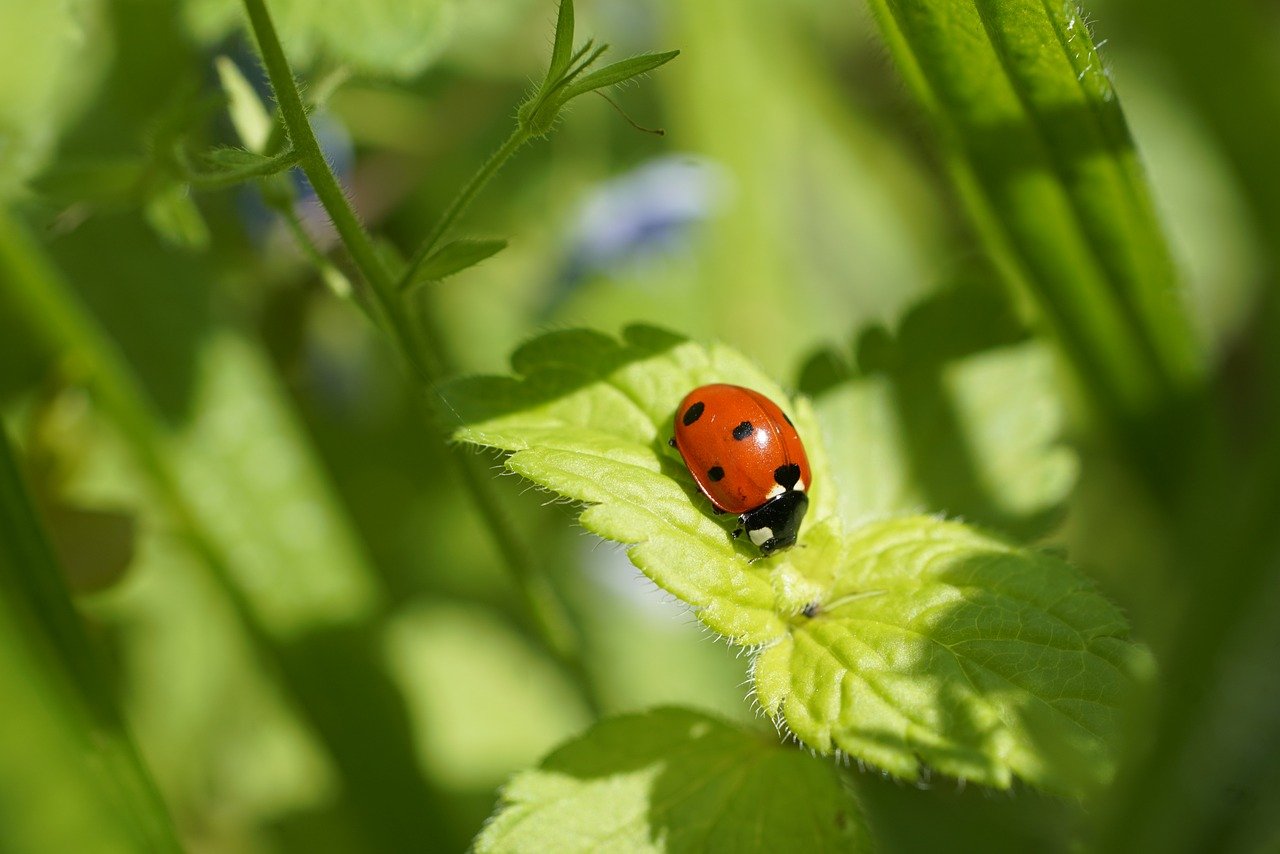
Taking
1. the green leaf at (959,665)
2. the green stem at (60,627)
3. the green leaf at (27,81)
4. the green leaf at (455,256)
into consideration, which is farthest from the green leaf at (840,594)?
the green leaf at (27,81)

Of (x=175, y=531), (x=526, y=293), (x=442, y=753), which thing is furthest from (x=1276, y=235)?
(x=175, y=531)

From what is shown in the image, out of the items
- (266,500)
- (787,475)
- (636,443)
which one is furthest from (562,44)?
(266,500)

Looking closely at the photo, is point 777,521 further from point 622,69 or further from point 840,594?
point 622,69

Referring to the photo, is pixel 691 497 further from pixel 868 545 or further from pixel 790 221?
pixel 790 221

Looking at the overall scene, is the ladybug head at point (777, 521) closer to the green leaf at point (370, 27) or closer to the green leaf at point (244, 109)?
the green leaf at point (244, 109)

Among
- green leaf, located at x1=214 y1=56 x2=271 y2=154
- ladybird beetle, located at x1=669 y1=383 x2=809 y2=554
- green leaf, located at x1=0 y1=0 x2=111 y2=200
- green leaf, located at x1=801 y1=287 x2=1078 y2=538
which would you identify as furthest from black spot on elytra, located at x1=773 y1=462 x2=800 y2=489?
green leaf, located at x1=0 y1=0 x2=111 y2=200

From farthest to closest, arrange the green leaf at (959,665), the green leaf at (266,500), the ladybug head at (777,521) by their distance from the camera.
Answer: the green leaf at (266,500), the ladybug head at (777,521), the green leaf at (959,665)
